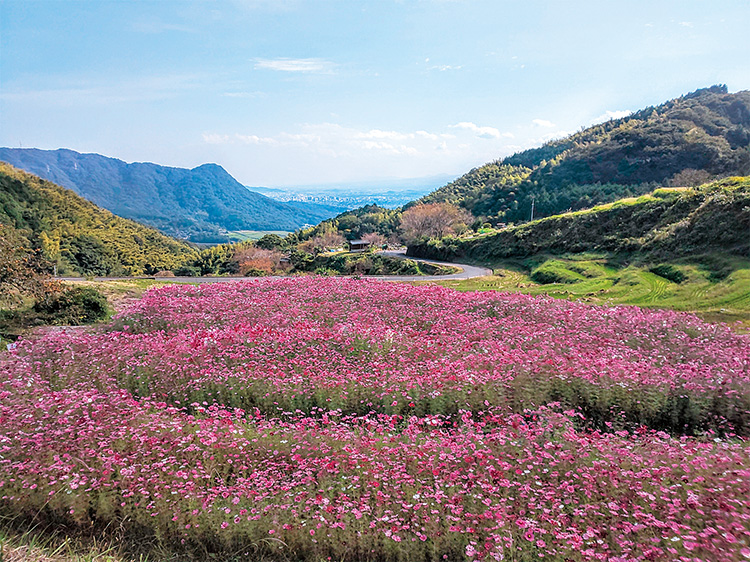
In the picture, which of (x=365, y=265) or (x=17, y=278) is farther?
(x=365, y=265)

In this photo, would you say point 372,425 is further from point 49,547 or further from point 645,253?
point 645,253

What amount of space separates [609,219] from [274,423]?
34018mm

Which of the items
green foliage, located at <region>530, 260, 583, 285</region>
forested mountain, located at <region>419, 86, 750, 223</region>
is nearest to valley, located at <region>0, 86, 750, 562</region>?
green foliage, located at <region>530, 260, 583, 285</region>

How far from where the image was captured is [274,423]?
693cm

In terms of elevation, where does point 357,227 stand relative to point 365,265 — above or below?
above

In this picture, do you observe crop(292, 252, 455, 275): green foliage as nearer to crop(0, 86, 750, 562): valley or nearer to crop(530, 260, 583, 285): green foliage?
Answer: crop(530, 260, 583, 285): green foliage

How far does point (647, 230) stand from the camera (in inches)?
1164

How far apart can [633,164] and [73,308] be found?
9530 cm

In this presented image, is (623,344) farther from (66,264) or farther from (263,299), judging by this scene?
(66,264)

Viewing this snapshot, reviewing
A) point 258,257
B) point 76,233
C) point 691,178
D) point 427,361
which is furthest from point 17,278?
point 691,178

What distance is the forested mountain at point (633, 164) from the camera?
7525cm

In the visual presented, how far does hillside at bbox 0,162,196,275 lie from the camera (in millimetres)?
60741

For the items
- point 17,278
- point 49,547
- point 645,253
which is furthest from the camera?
point 645,253

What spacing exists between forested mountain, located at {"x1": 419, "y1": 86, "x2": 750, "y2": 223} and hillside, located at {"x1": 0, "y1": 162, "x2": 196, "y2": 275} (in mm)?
60388
